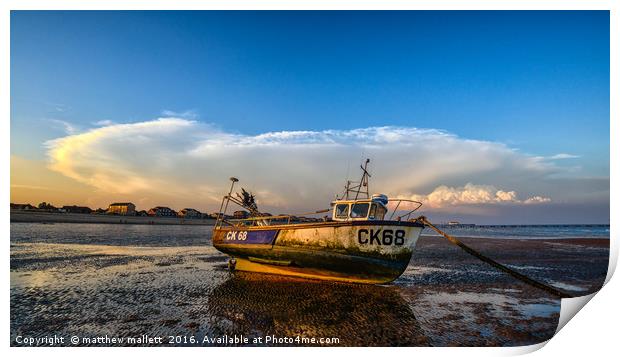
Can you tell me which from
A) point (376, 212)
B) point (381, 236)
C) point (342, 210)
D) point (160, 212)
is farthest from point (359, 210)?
point (160, 212)

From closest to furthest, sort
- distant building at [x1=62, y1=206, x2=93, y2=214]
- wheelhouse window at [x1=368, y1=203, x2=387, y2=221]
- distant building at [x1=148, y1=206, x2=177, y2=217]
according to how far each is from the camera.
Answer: wheelhouse window at [x1=368, y1=203, x2=387, y2=221]
distant building at [x1=62, y1=206, x2=93, y2=214]
distant building at [x1=148, y1=206, x2=177, y2=217]

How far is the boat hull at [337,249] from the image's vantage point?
11.3 metres

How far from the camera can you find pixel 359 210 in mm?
12625

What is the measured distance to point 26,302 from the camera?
917 cm

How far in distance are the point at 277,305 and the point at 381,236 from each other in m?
4.17

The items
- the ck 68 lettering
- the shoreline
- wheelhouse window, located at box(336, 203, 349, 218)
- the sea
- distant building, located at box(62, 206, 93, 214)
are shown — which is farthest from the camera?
distant building, located at box(62, 206, 93, 214)

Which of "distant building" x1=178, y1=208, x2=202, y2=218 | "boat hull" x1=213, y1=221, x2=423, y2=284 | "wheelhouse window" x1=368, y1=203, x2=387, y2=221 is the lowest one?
"distant building" x1=178, y1=208, x2=202, y2=218

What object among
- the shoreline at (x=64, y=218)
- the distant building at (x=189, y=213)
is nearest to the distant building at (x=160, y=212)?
the distant building at (x=189, y=213)

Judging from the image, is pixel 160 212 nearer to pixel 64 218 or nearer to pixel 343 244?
pixel 64 218

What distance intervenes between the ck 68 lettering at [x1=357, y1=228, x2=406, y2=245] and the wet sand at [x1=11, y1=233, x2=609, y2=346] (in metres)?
1.63

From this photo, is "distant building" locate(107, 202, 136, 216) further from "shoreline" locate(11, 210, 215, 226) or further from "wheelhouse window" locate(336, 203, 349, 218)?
"wheelhouse window" locate(336, 203, 349, 218)

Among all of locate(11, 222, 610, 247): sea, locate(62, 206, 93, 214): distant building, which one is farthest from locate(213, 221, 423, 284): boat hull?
locate(62, 206, 93, 214): distant building

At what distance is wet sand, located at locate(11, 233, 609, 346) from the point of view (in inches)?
289
